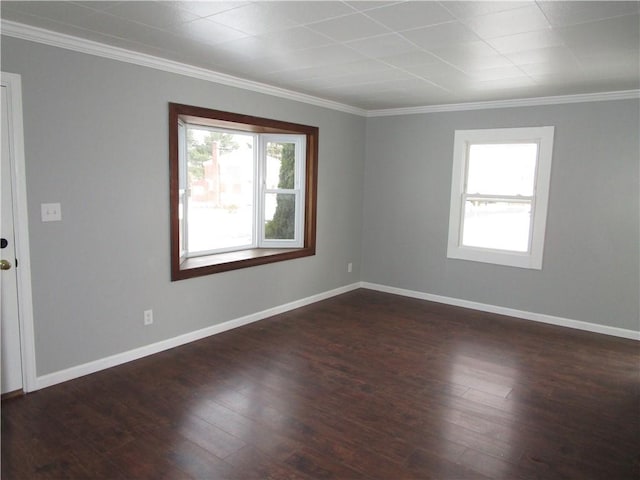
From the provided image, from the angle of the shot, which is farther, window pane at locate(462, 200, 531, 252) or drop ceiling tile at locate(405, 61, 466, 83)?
window pane at locate(462, 200, 531, 252)

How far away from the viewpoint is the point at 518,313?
490cm

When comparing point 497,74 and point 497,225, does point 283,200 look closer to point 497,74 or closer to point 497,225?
point 497,225

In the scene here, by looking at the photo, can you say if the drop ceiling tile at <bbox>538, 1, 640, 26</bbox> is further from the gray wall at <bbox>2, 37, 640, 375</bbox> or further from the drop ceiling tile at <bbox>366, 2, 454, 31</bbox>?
the gray wall at <bbox>2, 37, 640, 375</bbox>

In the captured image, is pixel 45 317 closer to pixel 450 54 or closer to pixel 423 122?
pixel 450 54

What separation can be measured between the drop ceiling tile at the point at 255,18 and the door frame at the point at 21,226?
1.34 meters

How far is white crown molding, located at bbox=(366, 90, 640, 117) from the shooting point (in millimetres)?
4156

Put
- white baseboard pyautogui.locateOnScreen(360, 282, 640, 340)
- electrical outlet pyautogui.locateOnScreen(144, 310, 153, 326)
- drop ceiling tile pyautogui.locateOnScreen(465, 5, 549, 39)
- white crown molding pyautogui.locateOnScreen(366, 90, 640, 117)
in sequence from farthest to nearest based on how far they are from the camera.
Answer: white baseboard pyautogui.locateOnScreen(360, 282, 640, 340), white crown molding pyautogui.locateOnScreen(366, 90, 640, 117), electrical outlet pyautogui.locateOnScreen(144, 310, 153, 326), drop ceiling tile pyautogui.locateOnScreen(465, 5, 549, 39)

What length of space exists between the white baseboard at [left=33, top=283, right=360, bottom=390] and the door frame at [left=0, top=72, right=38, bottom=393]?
5.9 inches

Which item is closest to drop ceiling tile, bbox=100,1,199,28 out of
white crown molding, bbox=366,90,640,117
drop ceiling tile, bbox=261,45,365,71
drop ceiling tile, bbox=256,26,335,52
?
drop ceiling tile, bbox=256,26,335,52

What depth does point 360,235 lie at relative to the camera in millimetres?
6000

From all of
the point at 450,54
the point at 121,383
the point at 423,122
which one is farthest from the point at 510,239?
the point at 121,383

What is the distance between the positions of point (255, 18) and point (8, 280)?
2235 millimetres

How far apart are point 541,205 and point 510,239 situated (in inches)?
19.7

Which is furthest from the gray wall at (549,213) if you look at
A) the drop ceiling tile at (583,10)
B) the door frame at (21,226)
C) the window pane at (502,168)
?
the door frame at (21,226)
